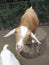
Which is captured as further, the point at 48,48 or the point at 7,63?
the point at 48,48

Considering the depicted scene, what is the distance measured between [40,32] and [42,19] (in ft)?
5.78

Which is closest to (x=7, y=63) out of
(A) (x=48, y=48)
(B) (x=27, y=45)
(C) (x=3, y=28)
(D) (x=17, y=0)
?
(B) (x=27, y=45)

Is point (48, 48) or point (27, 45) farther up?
point (27, 45)

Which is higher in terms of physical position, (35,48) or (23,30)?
(23,30)

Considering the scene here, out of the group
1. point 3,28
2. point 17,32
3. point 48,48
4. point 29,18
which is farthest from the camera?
point 3,28

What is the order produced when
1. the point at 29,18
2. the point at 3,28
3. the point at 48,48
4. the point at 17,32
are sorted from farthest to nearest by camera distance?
the point at 3,28 < the point at 48,48 < the point at 29,18 < the point at 17,32

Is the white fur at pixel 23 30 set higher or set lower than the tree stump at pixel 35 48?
higher

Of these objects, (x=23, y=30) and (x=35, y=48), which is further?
(x=35, y=48)

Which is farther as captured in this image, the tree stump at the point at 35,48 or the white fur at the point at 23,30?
the tree stump at the point at 35,48

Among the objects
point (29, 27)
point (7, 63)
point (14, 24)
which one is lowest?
point (14, 24)

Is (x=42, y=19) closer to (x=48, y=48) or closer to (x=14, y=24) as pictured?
(x=14, y=24)

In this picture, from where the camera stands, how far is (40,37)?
13.3 feet

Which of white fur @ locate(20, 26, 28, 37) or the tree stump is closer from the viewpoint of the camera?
white fur @ locate(20, 26, 28, 37)

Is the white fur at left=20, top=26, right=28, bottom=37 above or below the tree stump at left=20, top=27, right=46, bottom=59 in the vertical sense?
above
